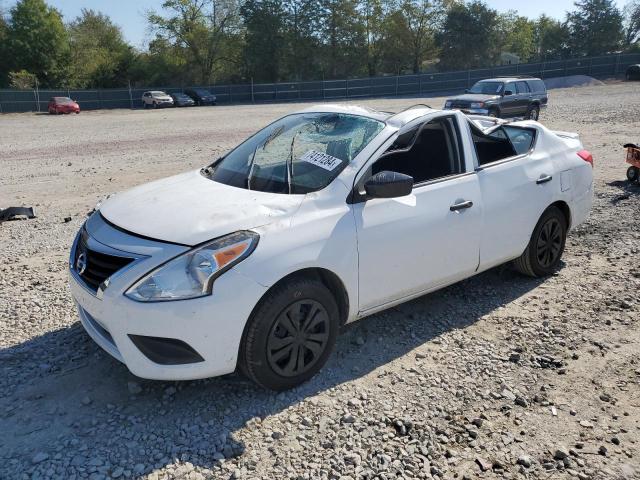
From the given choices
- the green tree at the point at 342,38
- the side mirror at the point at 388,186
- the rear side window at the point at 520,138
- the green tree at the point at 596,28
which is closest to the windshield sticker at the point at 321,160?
the side mirror at the point at 388,186

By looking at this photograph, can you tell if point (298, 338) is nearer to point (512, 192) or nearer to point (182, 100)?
point (512, 192)

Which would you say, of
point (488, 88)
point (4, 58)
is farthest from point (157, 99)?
point (488, 88)

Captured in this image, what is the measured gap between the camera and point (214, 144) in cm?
1688

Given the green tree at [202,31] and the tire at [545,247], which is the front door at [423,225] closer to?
the tire at [545,247]

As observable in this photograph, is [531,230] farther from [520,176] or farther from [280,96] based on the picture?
[280,96]

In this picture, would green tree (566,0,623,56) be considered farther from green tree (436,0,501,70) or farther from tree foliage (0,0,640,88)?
green tree (436,0,501,70)

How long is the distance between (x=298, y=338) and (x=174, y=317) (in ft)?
2.65

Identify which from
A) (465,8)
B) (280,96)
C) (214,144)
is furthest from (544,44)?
(214,144)

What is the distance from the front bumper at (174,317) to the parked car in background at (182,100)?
45275 millimetres

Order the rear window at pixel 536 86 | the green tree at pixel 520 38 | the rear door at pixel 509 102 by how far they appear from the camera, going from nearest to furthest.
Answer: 1. the rear door at pixel 509 102
2. the rear window at pixel 536 86
3. the green tree at pixel 520 38

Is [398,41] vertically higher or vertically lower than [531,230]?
higher

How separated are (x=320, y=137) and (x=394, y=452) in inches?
92.1

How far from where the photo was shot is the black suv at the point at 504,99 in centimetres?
2083

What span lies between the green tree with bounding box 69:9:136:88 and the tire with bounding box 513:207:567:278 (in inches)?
2312
